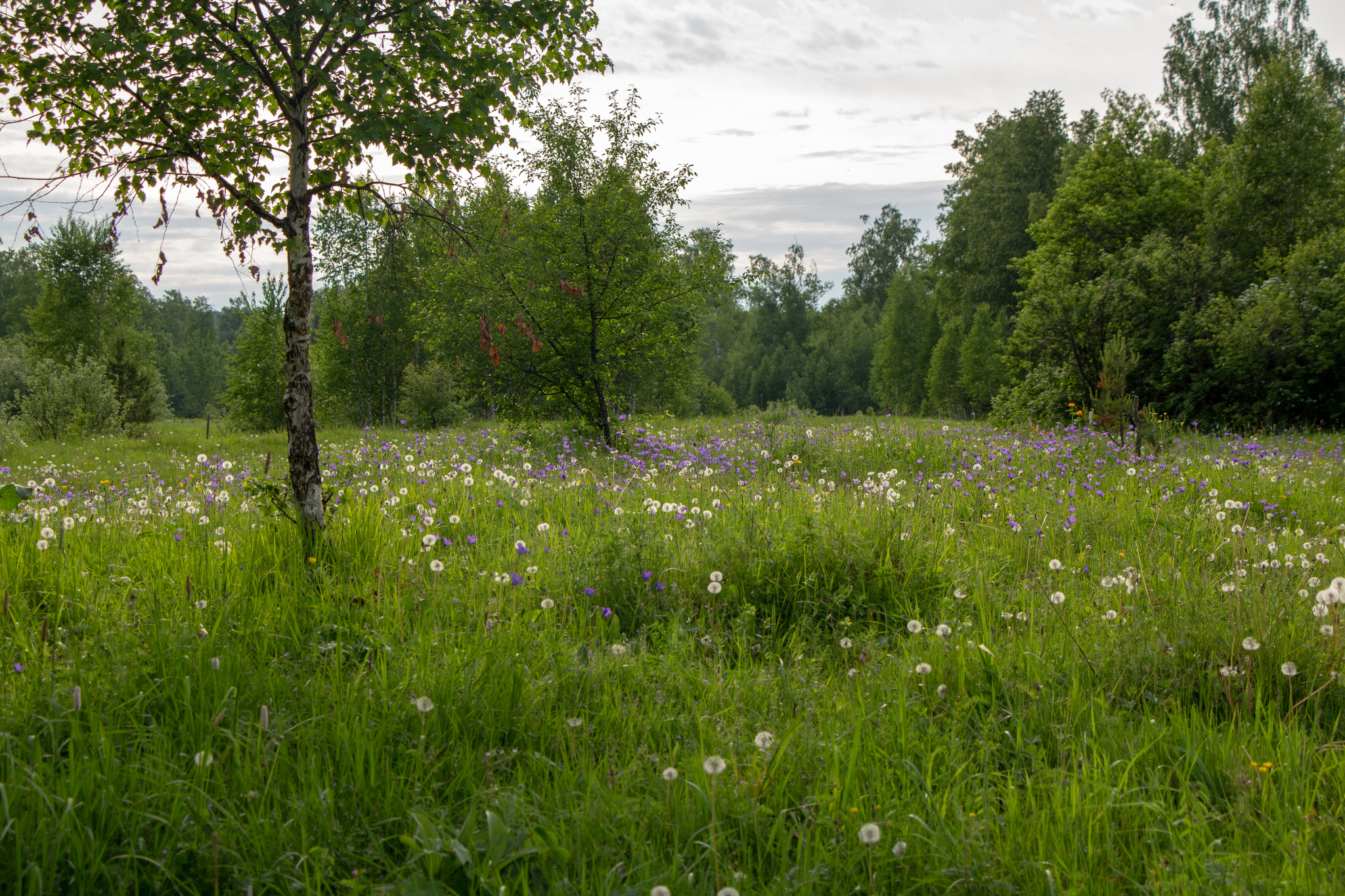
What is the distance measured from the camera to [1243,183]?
72.9ft

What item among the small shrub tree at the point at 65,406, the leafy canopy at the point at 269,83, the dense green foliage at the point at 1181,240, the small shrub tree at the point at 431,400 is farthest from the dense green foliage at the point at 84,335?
the dense green foliage at the point at 1181,240

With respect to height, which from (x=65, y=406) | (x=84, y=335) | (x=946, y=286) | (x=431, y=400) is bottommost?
(x=65, y=406)

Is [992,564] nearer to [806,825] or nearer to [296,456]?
[806,825]

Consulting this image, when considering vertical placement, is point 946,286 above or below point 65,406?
above

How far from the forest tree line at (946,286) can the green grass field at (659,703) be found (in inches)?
64.3

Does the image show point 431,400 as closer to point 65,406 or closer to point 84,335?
point 65,406

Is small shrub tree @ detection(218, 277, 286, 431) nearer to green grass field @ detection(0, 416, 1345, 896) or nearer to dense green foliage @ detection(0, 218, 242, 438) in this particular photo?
dense green foliage @ detection(0, 218, 242, 438)

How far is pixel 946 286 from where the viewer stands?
143ft

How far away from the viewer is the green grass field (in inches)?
76.7

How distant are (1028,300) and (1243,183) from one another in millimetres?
7682

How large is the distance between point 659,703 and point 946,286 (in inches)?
1812

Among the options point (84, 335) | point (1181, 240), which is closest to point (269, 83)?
point (1181, 240)

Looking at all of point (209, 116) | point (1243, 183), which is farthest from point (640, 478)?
point (1243, 183)

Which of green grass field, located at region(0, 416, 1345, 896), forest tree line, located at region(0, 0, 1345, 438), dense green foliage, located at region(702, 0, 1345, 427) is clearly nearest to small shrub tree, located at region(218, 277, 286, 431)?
forest tree line, located at region(0, 0, 1345, 438)
